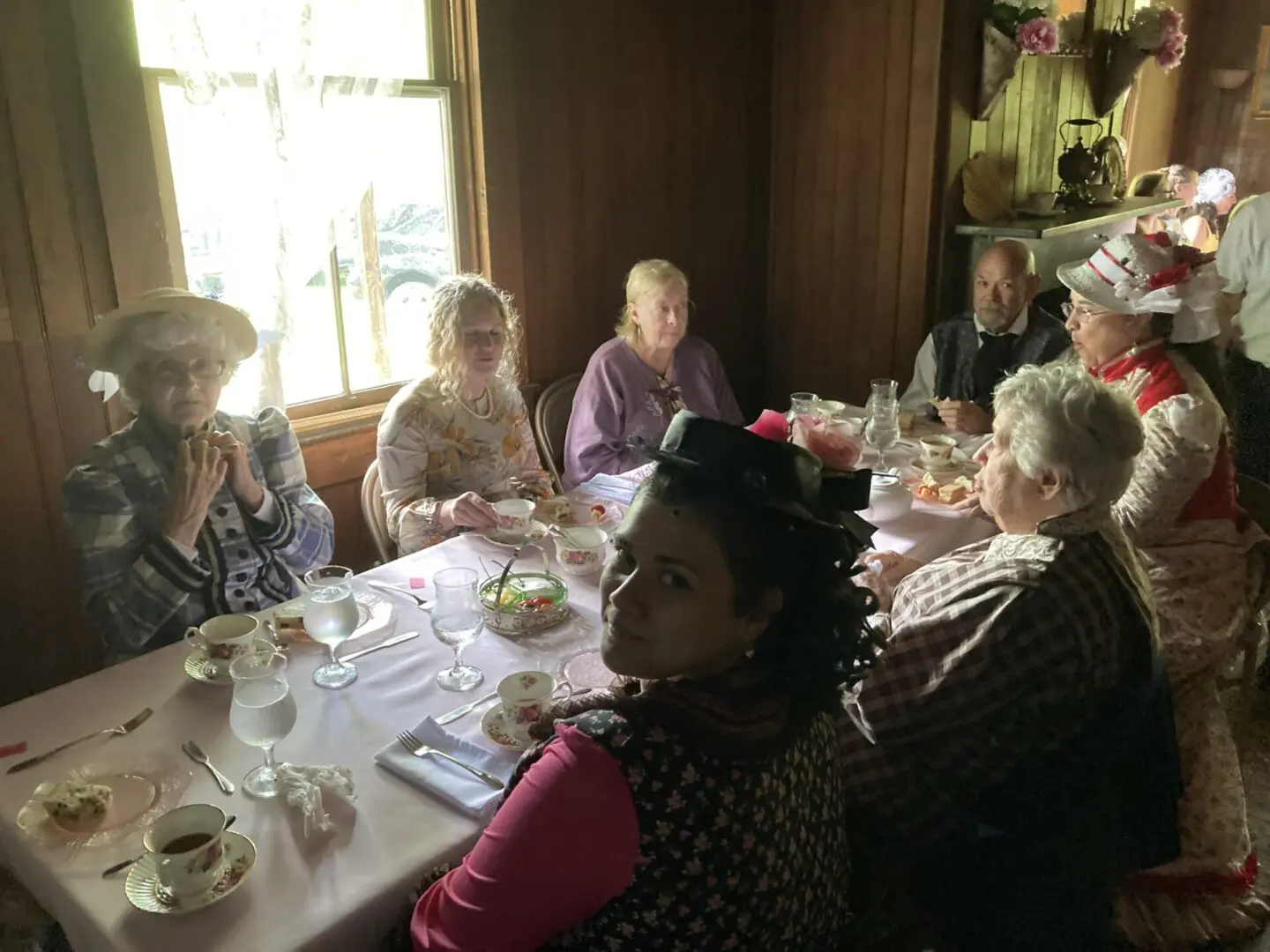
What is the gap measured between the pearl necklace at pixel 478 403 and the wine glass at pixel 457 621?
0.95 m

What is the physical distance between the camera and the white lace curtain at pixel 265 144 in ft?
7.44

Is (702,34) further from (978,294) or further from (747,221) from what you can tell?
(978,294)

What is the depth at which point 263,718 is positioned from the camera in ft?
4.00

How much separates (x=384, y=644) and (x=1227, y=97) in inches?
245

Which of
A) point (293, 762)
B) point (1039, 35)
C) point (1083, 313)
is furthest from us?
point (1039, 35)

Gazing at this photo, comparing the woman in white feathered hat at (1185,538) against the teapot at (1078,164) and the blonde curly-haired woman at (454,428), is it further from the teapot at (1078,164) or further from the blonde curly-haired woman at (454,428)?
the teapot at (1078,164)

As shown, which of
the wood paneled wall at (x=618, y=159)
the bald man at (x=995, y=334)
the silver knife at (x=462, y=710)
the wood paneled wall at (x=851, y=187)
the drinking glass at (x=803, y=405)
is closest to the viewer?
the silver knife at (x=462, y=710)

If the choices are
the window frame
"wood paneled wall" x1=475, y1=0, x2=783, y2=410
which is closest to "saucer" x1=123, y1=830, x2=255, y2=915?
the window frame

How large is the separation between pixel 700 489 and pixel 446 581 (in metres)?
0.69

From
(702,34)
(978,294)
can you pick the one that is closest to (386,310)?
(702,34)

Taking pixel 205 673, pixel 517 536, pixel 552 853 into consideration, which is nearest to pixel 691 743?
pixel 552 853

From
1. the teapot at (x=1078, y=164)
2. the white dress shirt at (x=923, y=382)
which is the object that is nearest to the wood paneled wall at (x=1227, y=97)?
the teapot at (x=1078, y=164)

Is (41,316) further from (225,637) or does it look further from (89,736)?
(89,736)

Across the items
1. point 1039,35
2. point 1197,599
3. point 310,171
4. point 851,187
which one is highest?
point 1039,35
